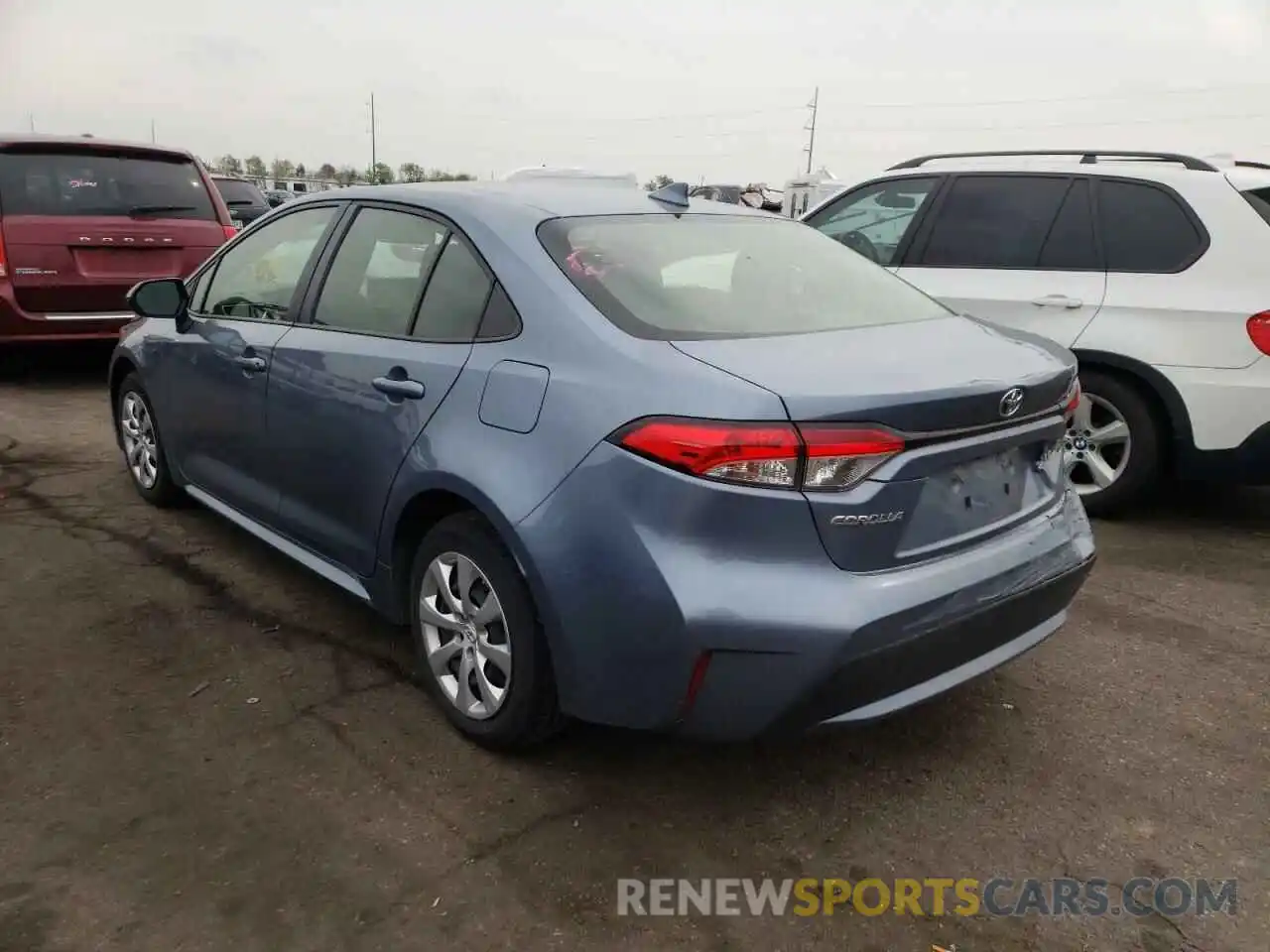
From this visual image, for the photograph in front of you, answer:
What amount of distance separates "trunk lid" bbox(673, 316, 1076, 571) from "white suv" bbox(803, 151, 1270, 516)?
6.62 ft

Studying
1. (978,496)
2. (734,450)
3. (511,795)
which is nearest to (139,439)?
(511,795)

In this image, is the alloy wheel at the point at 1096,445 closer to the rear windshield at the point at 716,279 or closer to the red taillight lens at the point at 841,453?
the rear windshield at the point at 716,279

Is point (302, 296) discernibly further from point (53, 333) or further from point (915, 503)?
point (53, 333)

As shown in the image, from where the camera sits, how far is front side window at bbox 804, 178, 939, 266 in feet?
18.2

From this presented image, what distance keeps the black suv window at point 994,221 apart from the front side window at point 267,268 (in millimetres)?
3284

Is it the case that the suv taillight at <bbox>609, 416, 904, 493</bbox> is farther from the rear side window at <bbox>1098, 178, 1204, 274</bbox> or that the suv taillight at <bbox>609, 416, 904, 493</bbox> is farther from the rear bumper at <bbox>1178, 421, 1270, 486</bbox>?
the rear side window at <bbox>1098, 178, 1204, 274</bbox>

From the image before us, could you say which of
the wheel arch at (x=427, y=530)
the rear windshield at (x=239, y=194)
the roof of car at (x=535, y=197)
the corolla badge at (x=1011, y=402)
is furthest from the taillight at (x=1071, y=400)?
the rear windshield at (x=239, y=194)

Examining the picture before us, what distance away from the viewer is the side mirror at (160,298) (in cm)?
414

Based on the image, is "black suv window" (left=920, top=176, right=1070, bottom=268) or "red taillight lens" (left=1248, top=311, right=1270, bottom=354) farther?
"black suv window" (left=920, top=176, right=1070, bottom=268)

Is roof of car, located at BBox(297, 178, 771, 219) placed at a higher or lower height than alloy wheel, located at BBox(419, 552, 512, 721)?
higher

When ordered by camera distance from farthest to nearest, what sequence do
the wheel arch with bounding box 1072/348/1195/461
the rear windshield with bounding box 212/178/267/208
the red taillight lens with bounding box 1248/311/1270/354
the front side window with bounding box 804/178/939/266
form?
the rear windshield with bounding box 212/178/267/208 < the front side window with bounding box 804/178/939/266 < the wheel arch with bounding box 1072/348/1195/461 < the red taillight lens with bounding box 1248/311/1270/354

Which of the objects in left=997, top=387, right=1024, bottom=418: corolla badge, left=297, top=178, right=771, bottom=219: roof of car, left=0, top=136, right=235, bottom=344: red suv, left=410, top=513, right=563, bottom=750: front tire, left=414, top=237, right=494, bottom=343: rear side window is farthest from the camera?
left=0, top=136, right=235, bottom=344: red suv

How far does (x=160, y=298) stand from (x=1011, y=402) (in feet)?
11.1

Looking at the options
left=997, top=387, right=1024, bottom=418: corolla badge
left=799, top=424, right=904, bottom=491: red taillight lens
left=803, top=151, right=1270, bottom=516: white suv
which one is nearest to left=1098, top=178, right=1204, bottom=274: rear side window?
left=803, top=151, right=1270, bottom=516: white suv
